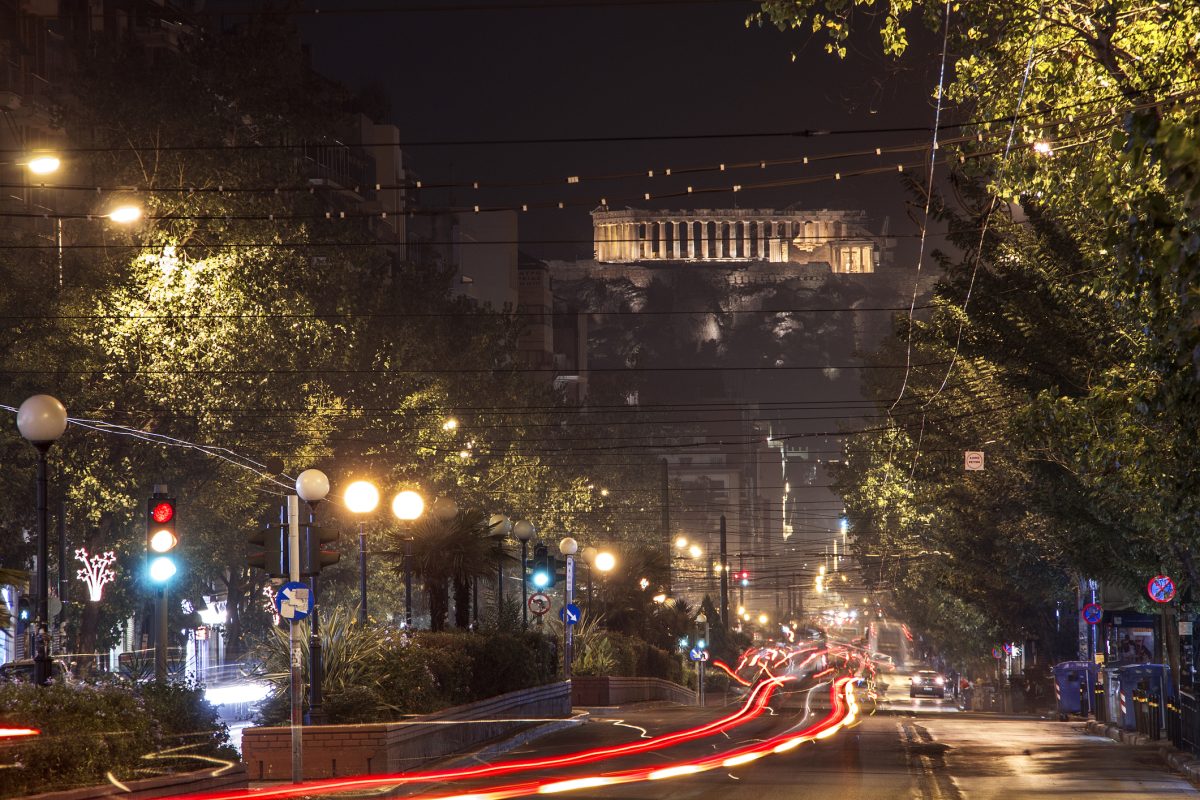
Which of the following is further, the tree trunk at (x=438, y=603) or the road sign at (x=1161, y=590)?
the tree trunk at (x=438, y=603)

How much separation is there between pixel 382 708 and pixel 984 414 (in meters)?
28.2

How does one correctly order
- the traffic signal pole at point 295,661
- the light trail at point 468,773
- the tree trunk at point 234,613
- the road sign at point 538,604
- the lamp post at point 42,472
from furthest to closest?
the tree trunk at point 234,613 < the road sign at point 538,604 < the traffic signal pole at point 295,661 < the light trail at point 468,773 < the lamp post at point 42,472

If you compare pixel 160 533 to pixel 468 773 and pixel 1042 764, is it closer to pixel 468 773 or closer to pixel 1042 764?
pixel 468 773

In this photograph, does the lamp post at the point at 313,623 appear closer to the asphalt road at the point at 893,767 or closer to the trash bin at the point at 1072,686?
the asphalt road at the point at 893,767

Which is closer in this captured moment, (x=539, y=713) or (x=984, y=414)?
(x=539, y=713)

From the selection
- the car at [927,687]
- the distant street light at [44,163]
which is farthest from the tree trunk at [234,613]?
the distant street light at [44,163]

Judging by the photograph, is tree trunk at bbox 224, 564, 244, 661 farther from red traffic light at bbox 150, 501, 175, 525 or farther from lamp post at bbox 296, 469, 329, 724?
red traffic light at bbox 150, 501, 175, 525

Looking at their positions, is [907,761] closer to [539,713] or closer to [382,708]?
[382,708]

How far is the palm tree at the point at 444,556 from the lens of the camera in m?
30.8

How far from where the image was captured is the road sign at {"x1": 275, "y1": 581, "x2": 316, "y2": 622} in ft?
61.5

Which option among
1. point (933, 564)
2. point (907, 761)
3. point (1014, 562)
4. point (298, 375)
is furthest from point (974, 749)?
point (933, 564)

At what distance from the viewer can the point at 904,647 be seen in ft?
585

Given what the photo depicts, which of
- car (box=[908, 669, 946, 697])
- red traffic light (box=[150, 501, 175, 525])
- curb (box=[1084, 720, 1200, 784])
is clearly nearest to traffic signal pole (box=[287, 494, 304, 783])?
red traffic light (box=[150, 501, 175, 525])

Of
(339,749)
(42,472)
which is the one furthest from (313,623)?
(42,472)
